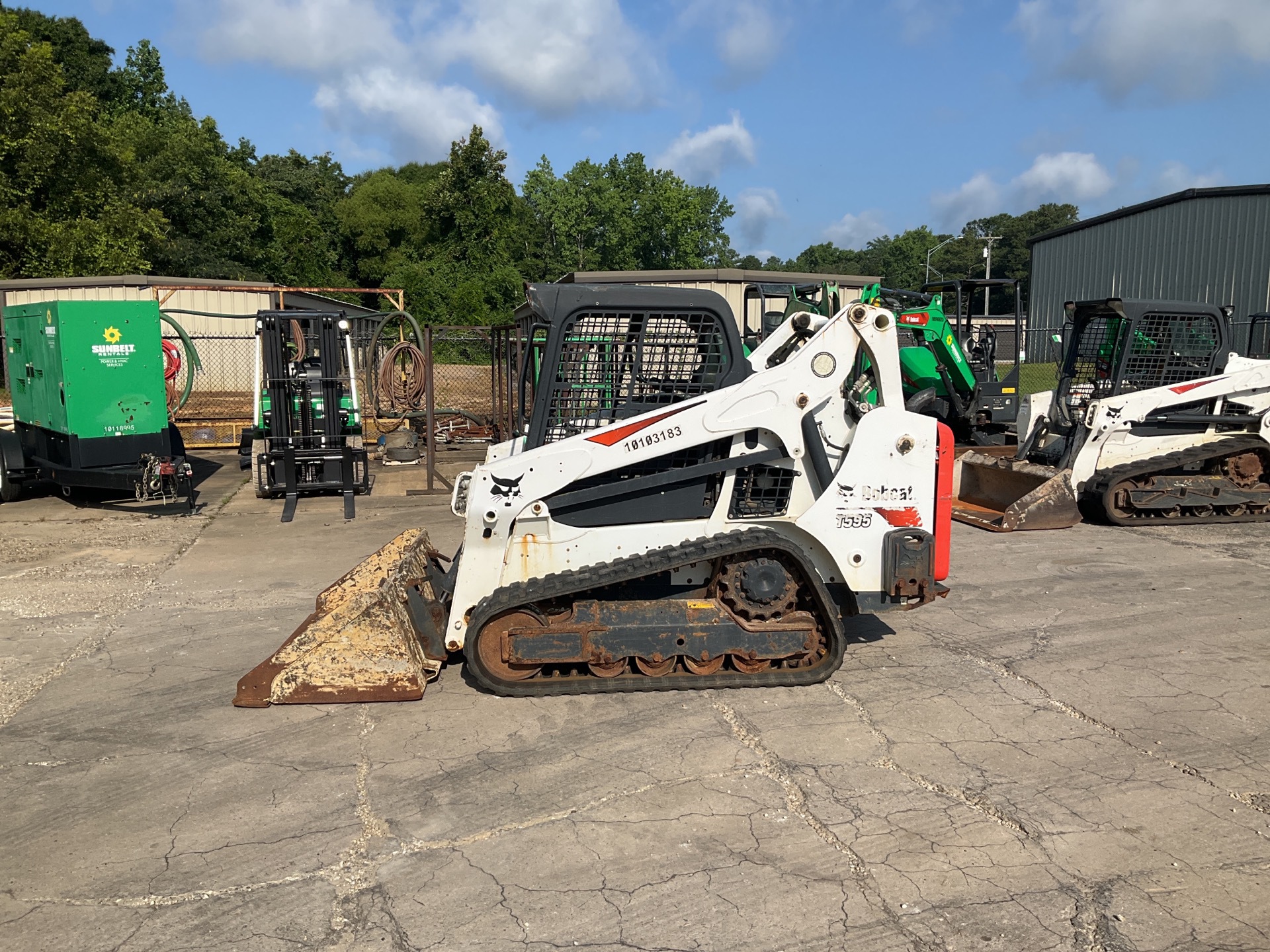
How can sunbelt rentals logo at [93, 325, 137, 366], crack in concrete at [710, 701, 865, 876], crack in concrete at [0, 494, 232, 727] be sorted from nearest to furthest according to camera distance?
crack in concrete at [710, 701, 865, 876], crack in concrete at [0, 494, 232, 727], sunbelt rentals logo at [93, 325, 137, 366]

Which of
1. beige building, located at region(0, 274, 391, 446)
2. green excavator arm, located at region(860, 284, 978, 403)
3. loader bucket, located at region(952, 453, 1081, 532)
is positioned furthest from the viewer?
beige building, located at region(0, 274, 391, 446)

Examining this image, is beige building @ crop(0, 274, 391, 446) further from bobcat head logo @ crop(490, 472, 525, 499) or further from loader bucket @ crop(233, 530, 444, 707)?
bobcat head logo @ crop(490, 472, 525, 499)

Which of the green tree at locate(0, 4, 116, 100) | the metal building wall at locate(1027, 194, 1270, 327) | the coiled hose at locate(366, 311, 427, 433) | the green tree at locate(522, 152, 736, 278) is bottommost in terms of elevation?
the coiled hose at locate(366, 311, 427, 433)

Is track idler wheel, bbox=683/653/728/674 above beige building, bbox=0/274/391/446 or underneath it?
underneath

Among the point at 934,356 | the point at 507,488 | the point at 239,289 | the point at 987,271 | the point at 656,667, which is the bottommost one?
the point at 656,667

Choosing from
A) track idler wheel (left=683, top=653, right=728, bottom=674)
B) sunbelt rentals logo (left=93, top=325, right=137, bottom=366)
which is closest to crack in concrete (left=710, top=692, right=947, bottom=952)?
track idler wheel (left=683, top=653, right=728, bottom=674)

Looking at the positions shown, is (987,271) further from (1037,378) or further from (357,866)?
(357,866)

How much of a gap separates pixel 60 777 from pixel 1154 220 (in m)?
38.7

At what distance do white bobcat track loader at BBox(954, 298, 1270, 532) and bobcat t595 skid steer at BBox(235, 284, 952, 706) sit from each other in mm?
4891

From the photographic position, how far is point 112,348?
441 inches

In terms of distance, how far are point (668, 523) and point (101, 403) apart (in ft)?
27.7

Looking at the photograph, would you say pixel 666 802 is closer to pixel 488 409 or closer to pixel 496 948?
pixel 496 948

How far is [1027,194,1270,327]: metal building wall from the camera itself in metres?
30.6

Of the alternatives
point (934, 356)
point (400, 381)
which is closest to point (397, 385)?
point (400, 381)
